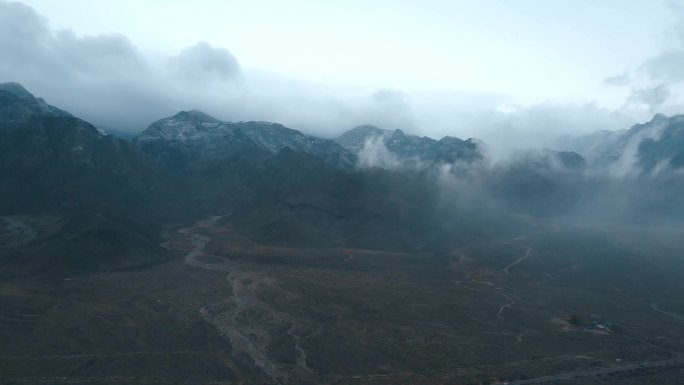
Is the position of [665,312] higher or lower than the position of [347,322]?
higher

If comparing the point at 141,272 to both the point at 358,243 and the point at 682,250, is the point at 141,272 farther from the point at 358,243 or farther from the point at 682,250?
the point at 682,250

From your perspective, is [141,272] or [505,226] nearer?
[141,272]

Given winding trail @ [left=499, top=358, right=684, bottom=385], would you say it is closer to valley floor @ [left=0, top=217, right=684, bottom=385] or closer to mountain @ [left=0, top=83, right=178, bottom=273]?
valley floor @ [left=0, top=217, right=684, bottom=385]

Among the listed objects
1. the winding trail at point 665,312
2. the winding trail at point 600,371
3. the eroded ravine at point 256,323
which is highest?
the winding trail at point 665,312

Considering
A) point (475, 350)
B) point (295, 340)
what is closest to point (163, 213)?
point (295, 340)

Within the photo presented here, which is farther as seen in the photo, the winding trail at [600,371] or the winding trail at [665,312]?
the winding trail at [665,312]

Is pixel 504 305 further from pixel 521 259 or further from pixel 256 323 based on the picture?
pixel 521 259

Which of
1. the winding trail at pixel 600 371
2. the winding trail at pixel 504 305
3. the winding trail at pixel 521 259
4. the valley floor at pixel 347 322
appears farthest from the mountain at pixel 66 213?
the winding trail at pixel 600 371

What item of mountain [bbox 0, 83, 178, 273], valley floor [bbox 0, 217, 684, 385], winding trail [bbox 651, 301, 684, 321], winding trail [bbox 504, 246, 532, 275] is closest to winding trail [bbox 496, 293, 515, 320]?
valley floor [bbox 0, 217, 684, 385]

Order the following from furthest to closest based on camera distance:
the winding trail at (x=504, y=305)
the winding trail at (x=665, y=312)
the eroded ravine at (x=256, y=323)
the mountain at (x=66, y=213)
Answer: the mountain at (x=66, y=213) → the winding trail at (x=665, y=312) → the winding trail at (x=504, y=305) → the eroded ravine at (x=256, y=323)

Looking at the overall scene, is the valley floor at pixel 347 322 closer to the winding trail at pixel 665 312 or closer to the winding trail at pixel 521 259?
the winding trail at pixel 665 312

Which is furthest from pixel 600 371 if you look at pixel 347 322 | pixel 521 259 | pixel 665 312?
pixel 521 259
